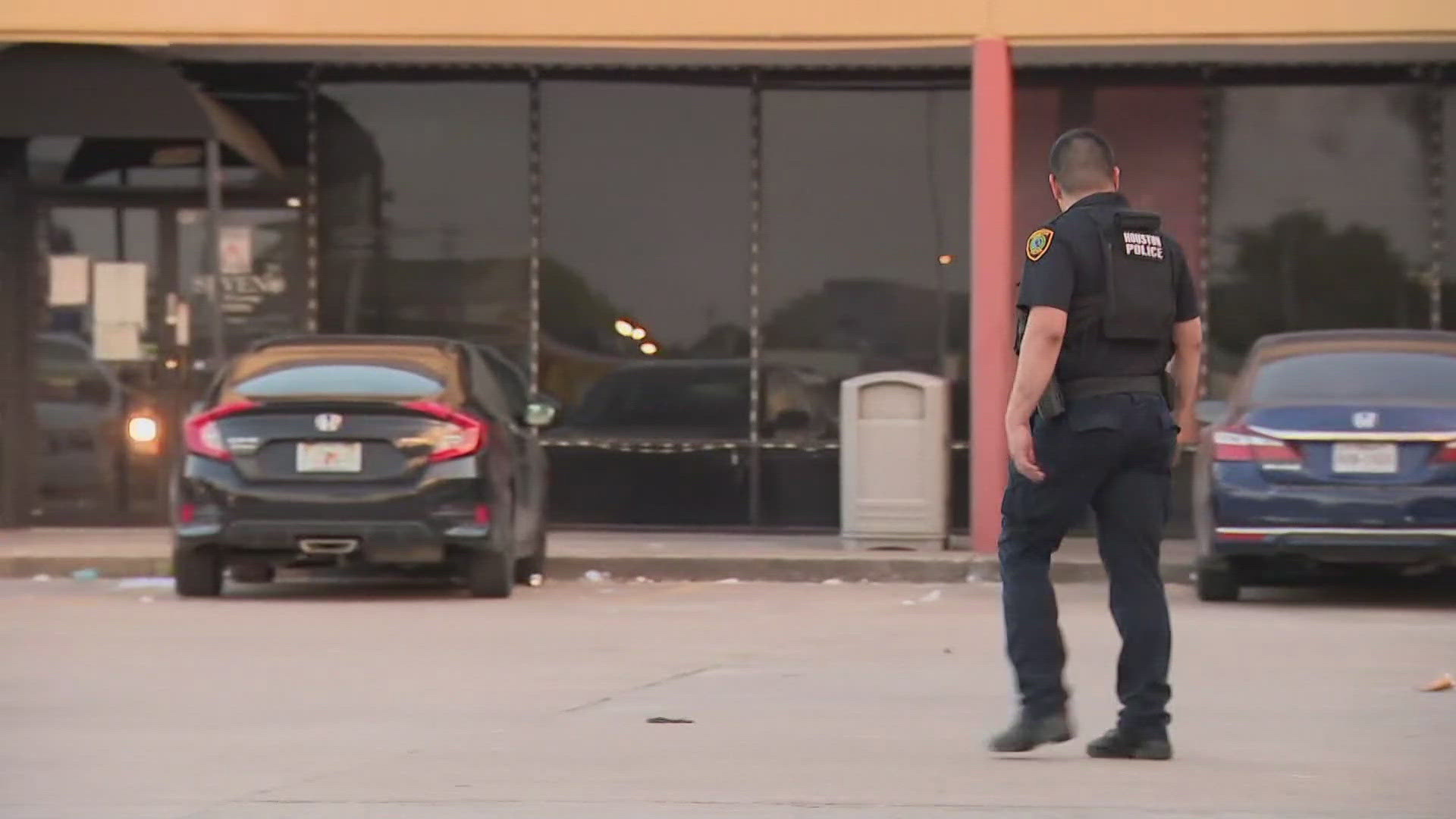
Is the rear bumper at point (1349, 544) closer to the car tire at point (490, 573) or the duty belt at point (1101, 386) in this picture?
the car tire at point (490, 573)

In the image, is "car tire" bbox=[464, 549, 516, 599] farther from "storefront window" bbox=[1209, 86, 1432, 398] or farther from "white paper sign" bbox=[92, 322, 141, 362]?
"storefront window" bbox=[1209, 86, 1432, 398]

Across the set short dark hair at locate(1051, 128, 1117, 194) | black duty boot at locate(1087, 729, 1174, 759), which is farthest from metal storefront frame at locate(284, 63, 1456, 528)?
black duty boot at locate(1087, 729, 1174, 759)

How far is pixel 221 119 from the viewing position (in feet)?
61.5

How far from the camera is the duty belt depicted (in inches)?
314

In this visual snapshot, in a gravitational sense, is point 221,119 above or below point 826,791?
above

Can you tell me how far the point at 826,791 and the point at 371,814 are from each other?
4.20 ft

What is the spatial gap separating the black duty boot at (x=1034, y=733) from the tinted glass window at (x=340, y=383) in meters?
7.14

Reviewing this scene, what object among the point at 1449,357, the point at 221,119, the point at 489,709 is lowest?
the point at 489,709

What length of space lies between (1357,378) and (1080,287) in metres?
7.39

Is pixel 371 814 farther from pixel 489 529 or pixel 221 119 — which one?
pixel 221 119

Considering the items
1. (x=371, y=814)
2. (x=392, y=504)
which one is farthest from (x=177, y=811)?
(x=392, y=504)

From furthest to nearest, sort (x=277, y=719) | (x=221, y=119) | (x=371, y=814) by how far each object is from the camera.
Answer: (x=221, y=119), (x=277, y=719), (x=371, y=814)

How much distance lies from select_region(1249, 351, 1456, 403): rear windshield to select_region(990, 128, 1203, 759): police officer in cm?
676

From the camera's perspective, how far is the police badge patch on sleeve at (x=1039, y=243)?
313 inches
